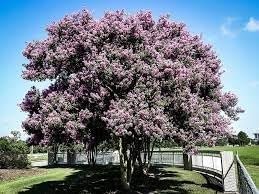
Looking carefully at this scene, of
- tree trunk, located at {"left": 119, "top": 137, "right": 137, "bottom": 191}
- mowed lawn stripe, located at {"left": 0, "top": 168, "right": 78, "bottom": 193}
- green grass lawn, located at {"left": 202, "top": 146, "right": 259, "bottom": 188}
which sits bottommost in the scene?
mowed lawn stripe, located at {"left": 0, "top": 168, "right": 78, "bottom": 193}

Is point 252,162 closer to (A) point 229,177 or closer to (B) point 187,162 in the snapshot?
(B) point 187,162

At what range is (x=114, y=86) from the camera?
1950 centimetres

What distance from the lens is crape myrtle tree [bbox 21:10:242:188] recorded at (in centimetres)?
1867

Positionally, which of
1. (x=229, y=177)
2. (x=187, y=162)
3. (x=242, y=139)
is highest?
(x=242, y=139)

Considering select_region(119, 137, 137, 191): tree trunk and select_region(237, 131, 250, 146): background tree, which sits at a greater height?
select_region(237, 131, 250, 146): background tree

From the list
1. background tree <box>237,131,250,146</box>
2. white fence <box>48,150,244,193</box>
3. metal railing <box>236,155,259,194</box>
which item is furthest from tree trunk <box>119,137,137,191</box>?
background tree <box>237,131,250,146</box>

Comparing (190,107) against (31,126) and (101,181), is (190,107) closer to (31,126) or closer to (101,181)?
(31,126)

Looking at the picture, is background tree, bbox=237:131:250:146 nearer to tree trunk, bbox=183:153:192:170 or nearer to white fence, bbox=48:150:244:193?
white fence, bbox=48:150:244:193

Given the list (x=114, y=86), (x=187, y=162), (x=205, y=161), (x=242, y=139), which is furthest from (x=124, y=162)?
(x=242, y=139)

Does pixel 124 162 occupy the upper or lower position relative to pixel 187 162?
upper

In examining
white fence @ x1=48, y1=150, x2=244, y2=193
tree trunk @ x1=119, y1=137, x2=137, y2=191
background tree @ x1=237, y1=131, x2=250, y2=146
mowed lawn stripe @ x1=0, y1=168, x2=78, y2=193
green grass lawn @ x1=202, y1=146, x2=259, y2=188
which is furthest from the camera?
background tree @ x1=237, y1=131, x2=250, y2=146

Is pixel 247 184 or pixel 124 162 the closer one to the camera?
pixel 247 184

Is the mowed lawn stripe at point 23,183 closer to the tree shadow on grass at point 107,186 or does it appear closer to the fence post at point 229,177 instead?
the tree shadow on grass at point 107,186

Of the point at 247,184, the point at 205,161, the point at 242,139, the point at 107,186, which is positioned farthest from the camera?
the point at 242,139
